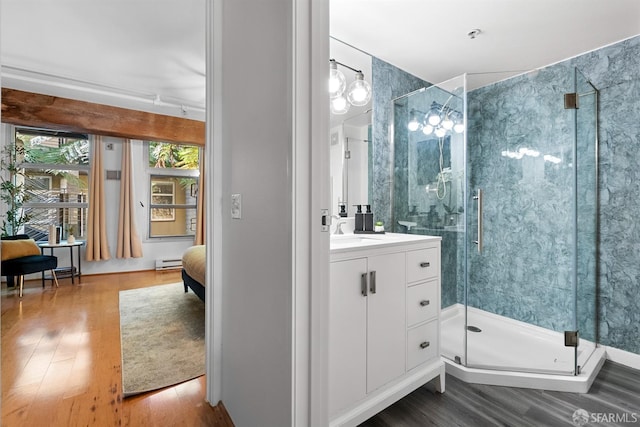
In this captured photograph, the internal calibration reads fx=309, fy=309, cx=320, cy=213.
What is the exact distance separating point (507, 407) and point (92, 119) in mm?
5327

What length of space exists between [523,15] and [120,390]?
3603 mm

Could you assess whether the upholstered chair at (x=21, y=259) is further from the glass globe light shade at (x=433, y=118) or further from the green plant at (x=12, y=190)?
the glass globe light shade at (x=433, y=118)

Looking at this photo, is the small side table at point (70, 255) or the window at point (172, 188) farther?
the window at point (172, 188)

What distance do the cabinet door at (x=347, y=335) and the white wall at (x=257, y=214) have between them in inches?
12.3

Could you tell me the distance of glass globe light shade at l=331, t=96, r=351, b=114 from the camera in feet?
8.26

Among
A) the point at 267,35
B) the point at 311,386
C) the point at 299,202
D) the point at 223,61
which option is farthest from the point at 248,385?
the point at 223,61

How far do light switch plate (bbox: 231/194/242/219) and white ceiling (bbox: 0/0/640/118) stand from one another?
4.94ft

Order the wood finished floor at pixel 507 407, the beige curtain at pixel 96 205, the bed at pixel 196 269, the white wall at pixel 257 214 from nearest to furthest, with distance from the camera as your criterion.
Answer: the white wall at pixel 257 214 → the wood finished floor at pixel 507 407 → the bed at pixel 196 269 → the beige curtain at pixel 96 205

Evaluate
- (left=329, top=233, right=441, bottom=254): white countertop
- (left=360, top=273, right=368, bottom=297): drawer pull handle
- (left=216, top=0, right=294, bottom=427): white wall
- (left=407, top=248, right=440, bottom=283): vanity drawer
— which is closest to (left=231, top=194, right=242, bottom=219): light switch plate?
(left=216, top=0, right=294, bottom=427): white wall

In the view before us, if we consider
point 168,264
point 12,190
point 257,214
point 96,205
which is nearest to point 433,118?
point 257,214

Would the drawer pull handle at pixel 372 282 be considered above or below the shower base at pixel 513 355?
above

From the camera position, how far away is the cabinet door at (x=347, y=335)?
144 cm

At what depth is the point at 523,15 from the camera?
7.07 ft

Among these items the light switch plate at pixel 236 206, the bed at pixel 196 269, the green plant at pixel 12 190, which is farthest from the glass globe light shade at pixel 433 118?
the green plant at pixel 12 190
